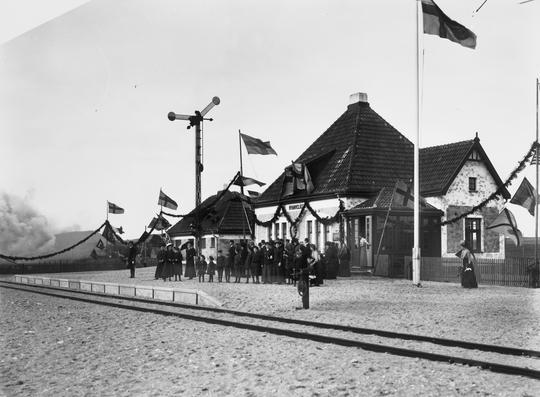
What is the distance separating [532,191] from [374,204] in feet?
31.7

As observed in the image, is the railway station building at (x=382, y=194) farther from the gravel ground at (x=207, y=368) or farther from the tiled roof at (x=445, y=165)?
the gravel ground at (x=207, y=368)

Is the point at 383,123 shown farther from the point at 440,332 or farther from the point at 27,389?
the point at 27,389

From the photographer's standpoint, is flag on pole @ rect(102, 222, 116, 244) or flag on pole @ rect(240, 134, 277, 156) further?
flag on pole @ rect(102, 222, 116, 244)

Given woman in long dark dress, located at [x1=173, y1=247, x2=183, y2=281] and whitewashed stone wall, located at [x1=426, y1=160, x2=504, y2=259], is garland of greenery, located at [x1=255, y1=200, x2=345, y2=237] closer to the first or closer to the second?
whitewashed stone wall, located at [x1=426, y1=160, x2=504, y2=259]

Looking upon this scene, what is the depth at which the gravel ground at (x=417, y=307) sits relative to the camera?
1218cm

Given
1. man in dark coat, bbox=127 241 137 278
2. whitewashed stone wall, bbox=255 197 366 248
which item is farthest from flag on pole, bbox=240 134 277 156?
man in dark coat, bbox=127 241 137 278

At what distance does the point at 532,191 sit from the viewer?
923 inches

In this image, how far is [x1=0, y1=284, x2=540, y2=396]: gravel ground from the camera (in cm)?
743

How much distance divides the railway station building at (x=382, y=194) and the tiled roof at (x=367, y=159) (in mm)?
50

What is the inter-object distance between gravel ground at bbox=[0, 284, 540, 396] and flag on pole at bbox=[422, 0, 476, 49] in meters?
10.9

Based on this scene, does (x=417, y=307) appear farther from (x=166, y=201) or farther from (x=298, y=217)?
(x=298, y=217)

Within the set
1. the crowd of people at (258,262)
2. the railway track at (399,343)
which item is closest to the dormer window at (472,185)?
the crowd of people at (258,262)

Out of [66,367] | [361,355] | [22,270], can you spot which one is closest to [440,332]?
[361,355]

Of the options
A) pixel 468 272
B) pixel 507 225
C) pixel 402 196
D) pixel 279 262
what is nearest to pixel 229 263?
pixel 279 262
